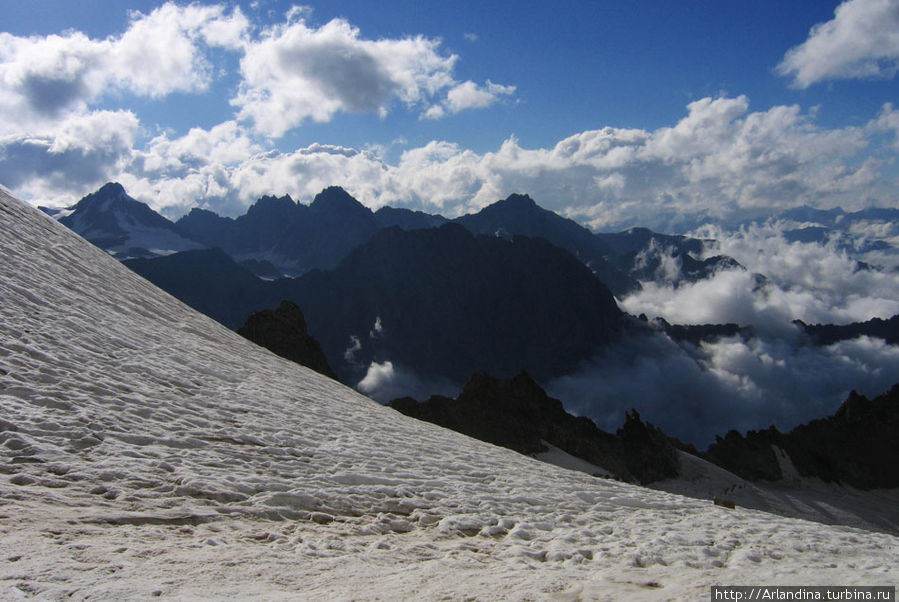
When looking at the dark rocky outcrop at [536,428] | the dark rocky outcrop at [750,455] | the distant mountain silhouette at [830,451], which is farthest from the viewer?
the distant mountain silhouette at [830,451]

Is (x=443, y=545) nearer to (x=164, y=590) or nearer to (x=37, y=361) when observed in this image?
(x=164, y=590)

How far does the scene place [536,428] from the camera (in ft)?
197

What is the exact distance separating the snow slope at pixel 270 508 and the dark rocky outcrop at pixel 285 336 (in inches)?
1252

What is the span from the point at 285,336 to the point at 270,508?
137 ft

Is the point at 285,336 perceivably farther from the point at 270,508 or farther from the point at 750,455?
the point at 750,455

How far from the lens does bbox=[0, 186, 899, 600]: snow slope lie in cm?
540

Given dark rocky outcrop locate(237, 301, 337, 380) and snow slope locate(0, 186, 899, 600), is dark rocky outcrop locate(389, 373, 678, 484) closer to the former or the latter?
dark rocky outcrop locate(237, 301, 337, 380)

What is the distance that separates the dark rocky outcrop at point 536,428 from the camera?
186 ft

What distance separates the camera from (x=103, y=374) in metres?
10.3

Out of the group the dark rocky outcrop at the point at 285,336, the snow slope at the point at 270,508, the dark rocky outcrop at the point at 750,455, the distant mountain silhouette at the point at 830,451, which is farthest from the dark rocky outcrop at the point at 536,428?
the snow slope at the point at 270,508

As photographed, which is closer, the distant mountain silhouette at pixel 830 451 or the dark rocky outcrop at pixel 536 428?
the dark rocky outcrop at pixel 536 428

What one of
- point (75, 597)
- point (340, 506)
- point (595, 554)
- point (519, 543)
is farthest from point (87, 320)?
point (595, 554)

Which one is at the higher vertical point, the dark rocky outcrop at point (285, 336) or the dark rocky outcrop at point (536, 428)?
the dark rocky outcrop at point (285, 336)

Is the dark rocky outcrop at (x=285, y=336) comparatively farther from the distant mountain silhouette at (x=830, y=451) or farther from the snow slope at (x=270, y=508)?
the distant mountain silhouette at (x=830, y=451)
